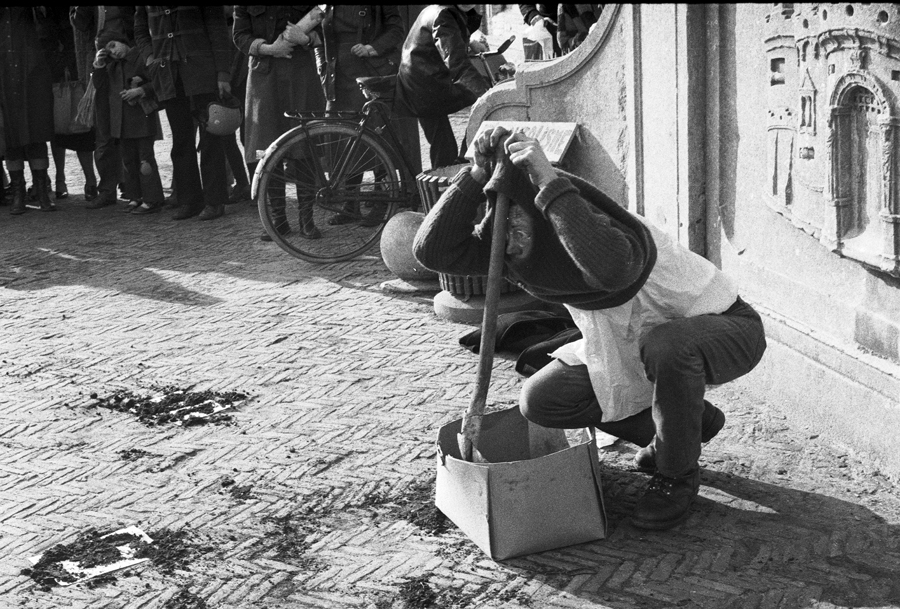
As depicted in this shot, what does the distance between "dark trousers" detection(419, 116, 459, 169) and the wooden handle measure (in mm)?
4527

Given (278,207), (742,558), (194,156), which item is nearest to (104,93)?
(194,156)

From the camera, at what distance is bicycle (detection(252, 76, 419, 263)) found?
7820 millimetres

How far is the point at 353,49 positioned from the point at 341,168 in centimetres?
138

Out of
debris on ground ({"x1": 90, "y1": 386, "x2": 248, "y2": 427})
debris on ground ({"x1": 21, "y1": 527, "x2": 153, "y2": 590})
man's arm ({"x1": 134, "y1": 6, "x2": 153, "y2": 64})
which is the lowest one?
debris on ground ({"x1": 21, "y1": 527, "x2": 153, "y2": 590})

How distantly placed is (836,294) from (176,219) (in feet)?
23.9

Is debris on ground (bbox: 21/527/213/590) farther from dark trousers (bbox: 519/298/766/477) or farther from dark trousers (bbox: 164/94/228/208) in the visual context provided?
dark trousers (bbox: 164/94/228/208)

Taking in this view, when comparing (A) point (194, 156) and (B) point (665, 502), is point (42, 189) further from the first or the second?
(B) point (665, 502)

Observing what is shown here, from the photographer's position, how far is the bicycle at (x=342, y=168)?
782 cm

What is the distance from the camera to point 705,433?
4.23 meters

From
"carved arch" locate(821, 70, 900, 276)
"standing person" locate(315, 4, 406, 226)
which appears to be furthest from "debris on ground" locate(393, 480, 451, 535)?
"standing person" locate(315, 4, 406, 226)

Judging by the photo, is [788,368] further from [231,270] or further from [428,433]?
[231,270]

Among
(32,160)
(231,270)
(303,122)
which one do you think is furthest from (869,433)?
(32,160)

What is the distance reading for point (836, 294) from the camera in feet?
14.9

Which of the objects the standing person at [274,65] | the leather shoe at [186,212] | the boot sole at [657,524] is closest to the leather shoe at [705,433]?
the boot sole at [657,524]
